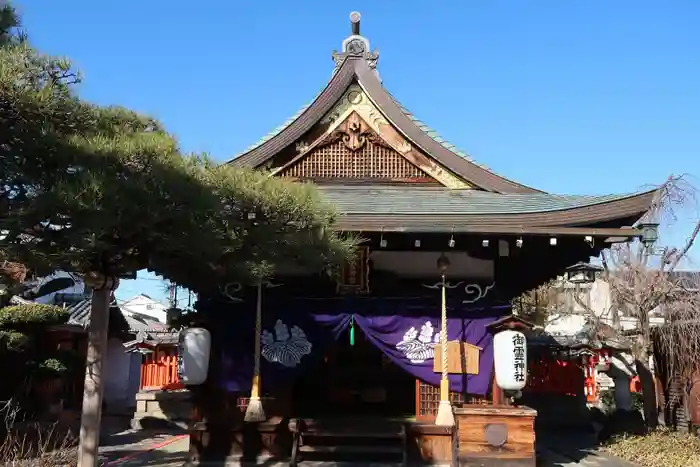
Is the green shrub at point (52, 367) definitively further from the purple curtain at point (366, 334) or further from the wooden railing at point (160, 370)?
the wooden railing at point (160, 370)

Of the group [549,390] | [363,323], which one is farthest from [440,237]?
[549,390]

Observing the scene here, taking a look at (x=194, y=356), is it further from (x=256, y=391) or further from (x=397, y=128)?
(x=397, y=128)

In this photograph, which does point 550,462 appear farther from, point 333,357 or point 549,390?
point 549,390

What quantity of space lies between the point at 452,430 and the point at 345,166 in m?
4.85

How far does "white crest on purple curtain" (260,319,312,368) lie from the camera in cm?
934

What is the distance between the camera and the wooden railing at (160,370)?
20.7m

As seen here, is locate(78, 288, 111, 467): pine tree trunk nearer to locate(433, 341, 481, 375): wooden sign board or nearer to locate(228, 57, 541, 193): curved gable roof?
locate(228, 57, 541, 193): curved gable roof

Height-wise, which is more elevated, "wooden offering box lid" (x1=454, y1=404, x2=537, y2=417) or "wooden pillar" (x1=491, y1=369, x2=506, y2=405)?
"wooden pillar" (x1=491, y1=369, x2=506, y2=405)

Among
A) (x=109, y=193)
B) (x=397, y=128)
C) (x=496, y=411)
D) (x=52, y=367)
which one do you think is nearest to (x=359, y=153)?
(x=397, y=128)

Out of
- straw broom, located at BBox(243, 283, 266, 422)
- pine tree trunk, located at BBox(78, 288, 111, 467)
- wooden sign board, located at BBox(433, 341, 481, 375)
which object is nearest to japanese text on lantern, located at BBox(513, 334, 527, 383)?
wooden sign board, located at BBox(433, 341, 481, 375)

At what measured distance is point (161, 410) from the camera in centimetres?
1794

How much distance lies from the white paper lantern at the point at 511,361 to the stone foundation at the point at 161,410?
11348mm

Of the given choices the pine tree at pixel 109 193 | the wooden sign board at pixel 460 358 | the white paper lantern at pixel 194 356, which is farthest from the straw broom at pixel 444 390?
the white paper lantern at pixel 194 356

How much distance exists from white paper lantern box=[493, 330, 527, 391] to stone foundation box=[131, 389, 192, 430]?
447 inches
